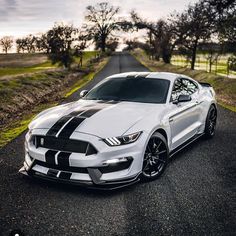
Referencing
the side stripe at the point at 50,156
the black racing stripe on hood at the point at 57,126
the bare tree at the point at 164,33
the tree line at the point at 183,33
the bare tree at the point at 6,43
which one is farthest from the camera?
the bare tree at the point at 6,43

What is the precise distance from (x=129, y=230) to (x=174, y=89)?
10.3 feet

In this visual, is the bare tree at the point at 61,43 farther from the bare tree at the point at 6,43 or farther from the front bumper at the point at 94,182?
the bare tree at the point at 6,43

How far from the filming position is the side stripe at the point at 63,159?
4262 mm

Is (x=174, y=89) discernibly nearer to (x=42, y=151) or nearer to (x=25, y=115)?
(x=42, y=151)

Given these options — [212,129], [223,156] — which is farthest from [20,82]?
[223,156]

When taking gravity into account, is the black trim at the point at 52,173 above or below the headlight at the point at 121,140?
below

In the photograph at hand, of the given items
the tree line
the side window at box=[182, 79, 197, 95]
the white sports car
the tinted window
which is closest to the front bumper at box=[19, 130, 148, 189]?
the white sports car

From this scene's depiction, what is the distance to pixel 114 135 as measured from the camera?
4.34 m

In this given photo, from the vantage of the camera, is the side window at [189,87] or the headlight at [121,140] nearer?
the headlight at [121,140]

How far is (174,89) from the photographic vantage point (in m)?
5.96

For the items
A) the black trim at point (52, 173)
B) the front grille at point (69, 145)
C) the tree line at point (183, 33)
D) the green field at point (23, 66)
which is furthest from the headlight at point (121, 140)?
the green field at point (23, 66)

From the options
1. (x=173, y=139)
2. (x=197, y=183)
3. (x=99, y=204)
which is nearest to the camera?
(x=99, y=204)

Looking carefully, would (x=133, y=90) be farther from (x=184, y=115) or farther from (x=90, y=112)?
(x=90, y=112)

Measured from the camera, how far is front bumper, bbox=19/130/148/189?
4211 mm
